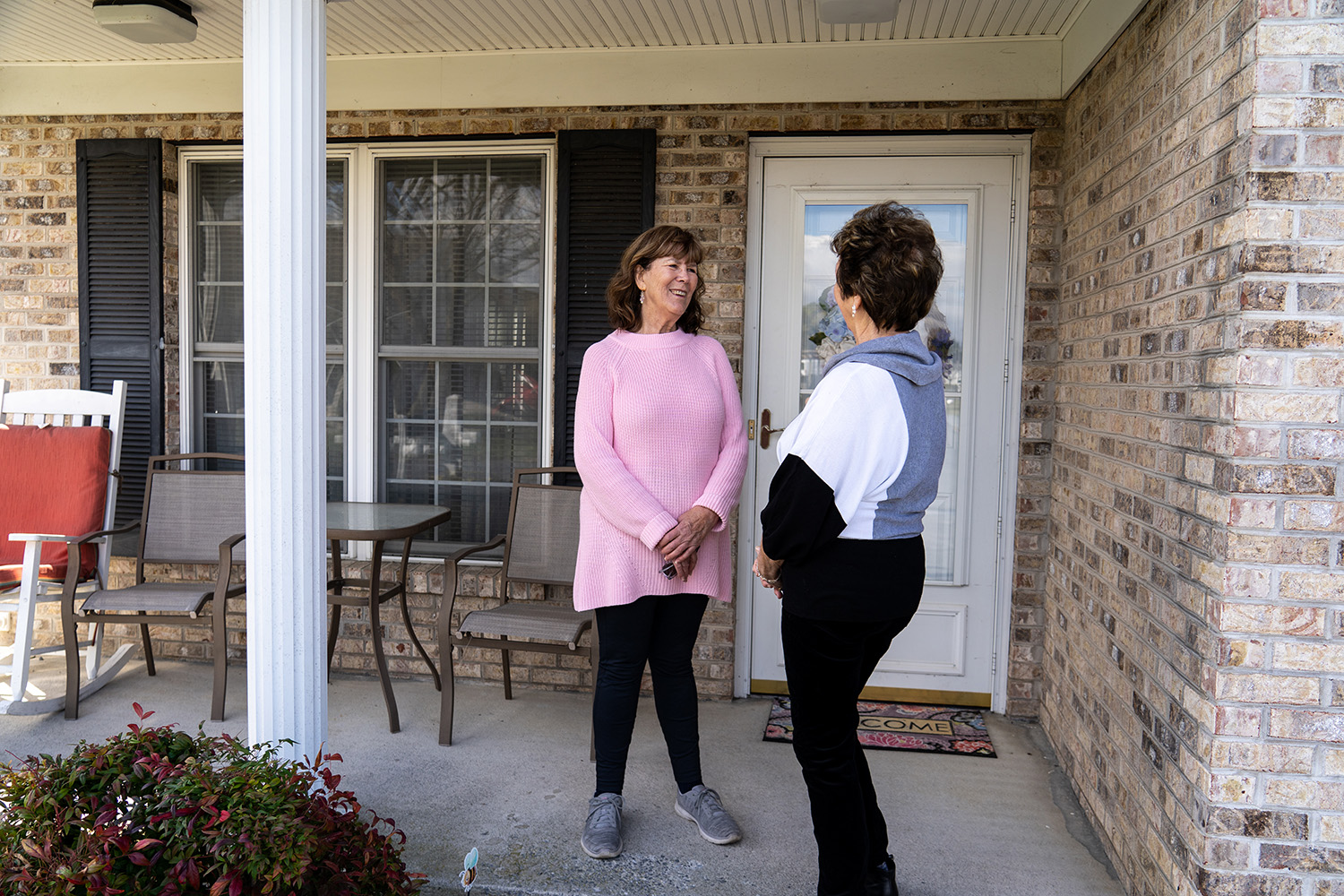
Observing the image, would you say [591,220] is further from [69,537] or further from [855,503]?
[69,537]

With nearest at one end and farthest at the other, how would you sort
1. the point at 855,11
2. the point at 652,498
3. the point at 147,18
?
the point at 652,498 → the point at 855,11 → the point at 147,18

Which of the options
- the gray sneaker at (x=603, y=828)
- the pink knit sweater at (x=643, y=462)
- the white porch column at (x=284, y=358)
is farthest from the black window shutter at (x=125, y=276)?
the gray sneaker at (x=603, y=828)

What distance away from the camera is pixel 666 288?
8.68ft

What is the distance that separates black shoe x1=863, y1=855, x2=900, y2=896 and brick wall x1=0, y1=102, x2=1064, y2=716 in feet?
5.35

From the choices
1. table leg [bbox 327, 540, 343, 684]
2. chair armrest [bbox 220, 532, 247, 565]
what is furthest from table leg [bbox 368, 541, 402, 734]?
chair armrest [bbox 220, 532, 247, 565]

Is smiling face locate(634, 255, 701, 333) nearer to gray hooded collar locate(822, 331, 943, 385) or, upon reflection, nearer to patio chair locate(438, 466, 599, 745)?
gray hooded collar locate(822, 331, 943, 385)

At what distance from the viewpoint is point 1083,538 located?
317 cm

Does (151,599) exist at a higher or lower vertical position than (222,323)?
lower

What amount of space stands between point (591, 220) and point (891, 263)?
212 cm

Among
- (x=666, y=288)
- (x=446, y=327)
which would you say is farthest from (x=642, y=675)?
(x=446, y=327)

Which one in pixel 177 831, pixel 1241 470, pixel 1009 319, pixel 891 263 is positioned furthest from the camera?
pixel 1009 319

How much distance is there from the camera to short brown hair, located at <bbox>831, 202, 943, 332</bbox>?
202 cm

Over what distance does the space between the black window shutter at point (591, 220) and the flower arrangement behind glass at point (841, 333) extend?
32.3 inches

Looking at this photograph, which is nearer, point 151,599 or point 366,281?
point 151,599
